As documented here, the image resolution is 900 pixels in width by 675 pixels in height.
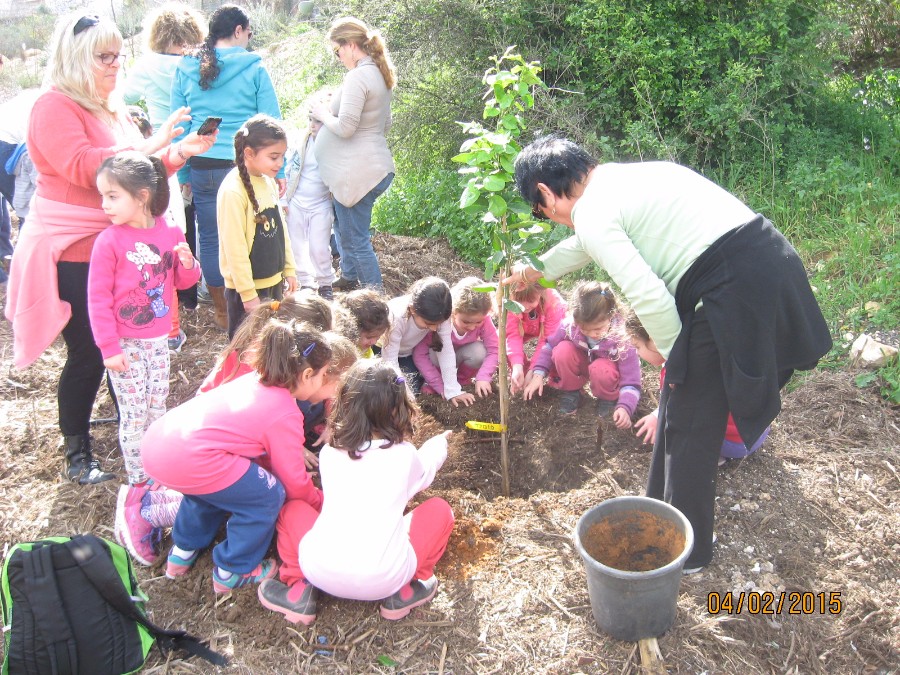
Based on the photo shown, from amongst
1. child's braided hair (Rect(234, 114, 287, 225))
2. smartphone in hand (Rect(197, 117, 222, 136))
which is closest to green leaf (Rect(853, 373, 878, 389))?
child's braided hair (Rect(234, 114, 287, 225))

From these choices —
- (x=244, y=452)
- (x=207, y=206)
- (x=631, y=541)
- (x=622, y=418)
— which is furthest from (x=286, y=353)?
(x=207, y=206)

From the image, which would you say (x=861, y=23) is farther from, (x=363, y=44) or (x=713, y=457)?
(x=713, y=457)

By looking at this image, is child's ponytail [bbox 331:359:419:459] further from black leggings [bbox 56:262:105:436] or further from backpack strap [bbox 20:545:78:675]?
black leggings [bbox 56:262:105:436]

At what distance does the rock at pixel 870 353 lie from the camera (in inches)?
166

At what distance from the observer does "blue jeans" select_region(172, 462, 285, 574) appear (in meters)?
2.75

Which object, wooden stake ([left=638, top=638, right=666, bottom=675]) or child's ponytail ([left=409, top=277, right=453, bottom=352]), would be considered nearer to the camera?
wooden stake ([left=638, top=638, right=666, bottom=675])

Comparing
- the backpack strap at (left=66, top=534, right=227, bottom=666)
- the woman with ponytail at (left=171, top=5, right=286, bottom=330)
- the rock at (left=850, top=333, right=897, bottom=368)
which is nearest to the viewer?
the backpack strap at (left=66, top=534, right=227, bottom=666)

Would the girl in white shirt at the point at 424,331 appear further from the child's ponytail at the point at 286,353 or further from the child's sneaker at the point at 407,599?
the child's sneaker at the point at 407,599

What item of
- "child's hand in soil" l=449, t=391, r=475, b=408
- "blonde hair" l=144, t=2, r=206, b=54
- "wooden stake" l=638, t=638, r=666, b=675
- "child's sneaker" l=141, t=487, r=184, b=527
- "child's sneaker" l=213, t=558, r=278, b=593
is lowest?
"child's hand in soil" l=449, t=391, r=475, b=408

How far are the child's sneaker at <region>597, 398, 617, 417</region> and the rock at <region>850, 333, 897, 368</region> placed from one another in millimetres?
1493

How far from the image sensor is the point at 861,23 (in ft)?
22.1

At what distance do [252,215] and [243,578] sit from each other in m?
1.90

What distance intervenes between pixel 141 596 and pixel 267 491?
57 cm

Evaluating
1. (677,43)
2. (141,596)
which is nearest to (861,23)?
(677,43)
